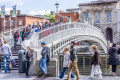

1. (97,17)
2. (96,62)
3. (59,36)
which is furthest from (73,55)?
(97,17)

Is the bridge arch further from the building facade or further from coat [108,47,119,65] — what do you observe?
the building facade

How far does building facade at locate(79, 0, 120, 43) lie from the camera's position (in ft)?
160

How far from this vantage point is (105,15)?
49500 mm

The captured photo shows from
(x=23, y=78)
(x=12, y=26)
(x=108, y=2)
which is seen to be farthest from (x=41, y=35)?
(x=12, y=26)

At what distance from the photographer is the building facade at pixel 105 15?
160ft

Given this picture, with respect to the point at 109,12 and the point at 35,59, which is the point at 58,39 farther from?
the point at 109,12

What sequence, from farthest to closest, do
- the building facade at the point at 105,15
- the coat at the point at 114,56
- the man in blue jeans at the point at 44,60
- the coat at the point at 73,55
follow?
1. the building facade at the point at 105,15
2. the coat at the point at 114,56
3. the man in blue jeans at the point at 44,60
4. the coat at the point at 73,55

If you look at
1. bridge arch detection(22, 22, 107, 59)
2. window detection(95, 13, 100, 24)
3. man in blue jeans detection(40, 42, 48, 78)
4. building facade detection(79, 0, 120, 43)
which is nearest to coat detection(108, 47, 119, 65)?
bridge arch detection(22, 22, 107, 59)

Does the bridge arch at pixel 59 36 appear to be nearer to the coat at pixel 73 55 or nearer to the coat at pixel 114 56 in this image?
the coat at pixel 73 55

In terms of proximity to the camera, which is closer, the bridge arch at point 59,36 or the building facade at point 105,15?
the bridge arch at point 59,36

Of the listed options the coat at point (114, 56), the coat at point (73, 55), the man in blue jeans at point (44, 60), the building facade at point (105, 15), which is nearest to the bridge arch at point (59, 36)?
the man in blue jeans at point (44, 60)

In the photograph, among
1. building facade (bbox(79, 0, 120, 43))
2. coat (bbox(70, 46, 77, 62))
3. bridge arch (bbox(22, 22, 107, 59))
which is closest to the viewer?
coat (bbox(70, 46, 77, 62))

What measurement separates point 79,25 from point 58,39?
7.44 m

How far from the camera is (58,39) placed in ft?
62.2
